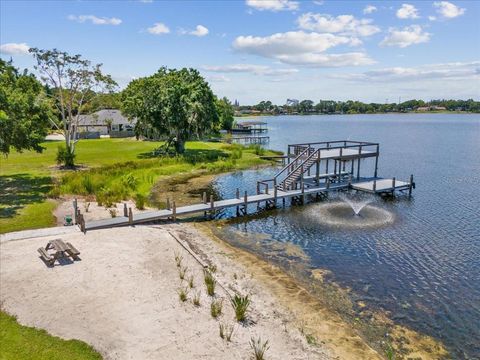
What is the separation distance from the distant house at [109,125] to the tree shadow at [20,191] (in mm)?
41044

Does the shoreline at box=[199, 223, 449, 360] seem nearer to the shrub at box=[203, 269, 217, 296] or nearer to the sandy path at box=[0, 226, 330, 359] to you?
the sandy path at box=[0, 226, 330, 359]

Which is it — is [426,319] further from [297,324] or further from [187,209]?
[187,209]

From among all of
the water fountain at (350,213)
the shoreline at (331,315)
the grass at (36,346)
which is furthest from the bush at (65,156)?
the grass at (36,346)

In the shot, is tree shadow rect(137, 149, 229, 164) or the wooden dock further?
tree shadow rect(137, 149, 229, 164)

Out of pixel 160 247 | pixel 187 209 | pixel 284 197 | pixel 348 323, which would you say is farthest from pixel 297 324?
pixel 284 197

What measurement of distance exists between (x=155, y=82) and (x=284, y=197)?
100 ft

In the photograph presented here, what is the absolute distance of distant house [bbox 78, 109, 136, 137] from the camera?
76562mm

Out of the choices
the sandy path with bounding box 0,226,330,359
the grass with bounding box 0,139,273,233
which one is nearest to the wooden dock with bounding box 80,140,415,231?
the grass with bounding box 0,139,273,233

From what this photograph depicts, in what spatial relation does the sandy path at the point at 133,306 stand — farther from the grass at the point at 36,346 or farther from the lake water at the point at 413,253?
the lake water at the point at 413,253

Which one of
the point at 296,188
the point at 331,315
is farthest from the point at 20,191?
the point at 331,315

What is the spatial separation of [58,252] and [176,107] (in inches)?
1404

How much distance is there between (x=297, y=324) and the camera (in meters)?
13.2

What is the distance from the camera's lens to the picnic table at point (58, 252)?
54.9 ft

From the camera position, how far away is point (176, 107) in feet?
164
